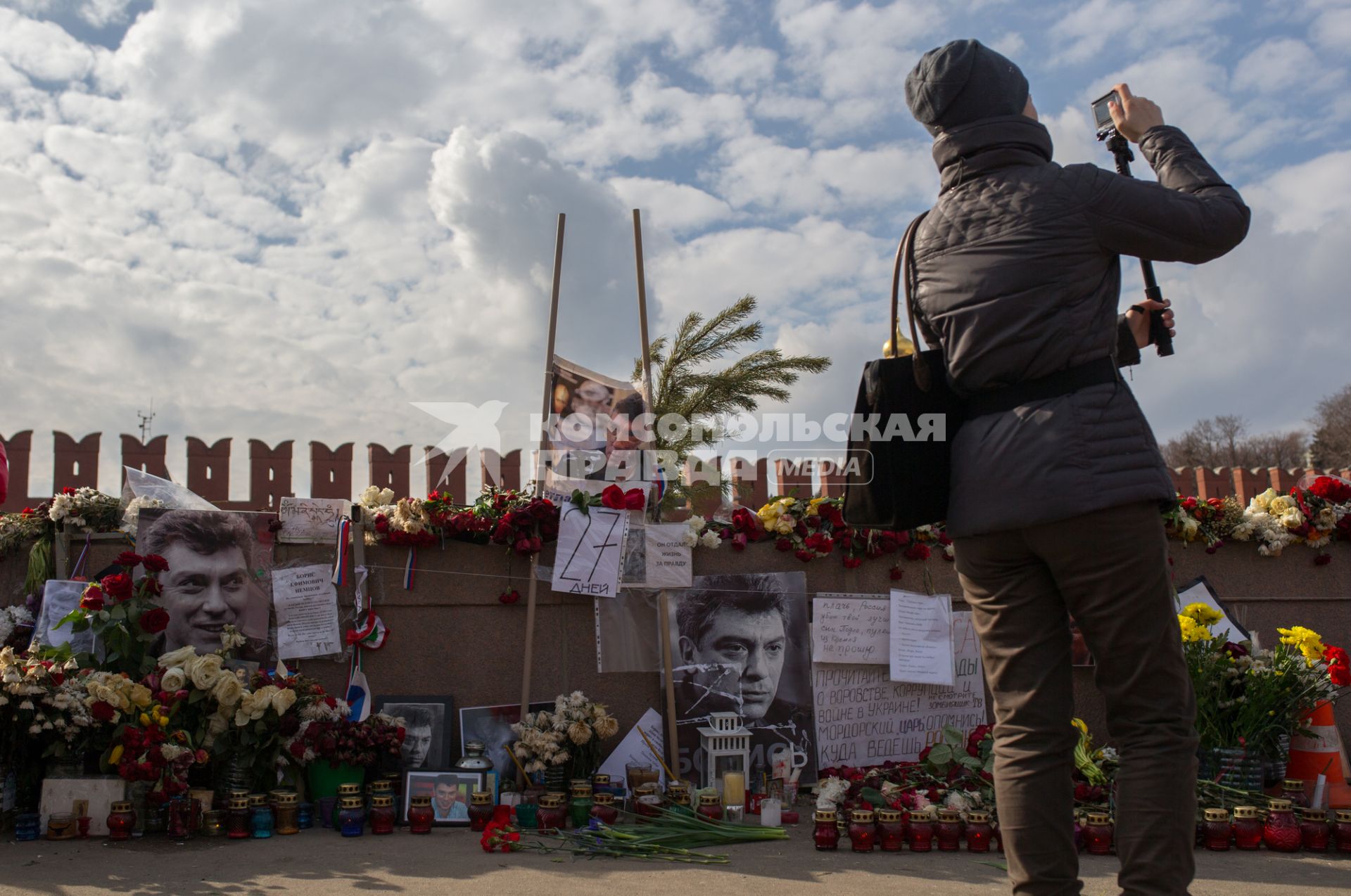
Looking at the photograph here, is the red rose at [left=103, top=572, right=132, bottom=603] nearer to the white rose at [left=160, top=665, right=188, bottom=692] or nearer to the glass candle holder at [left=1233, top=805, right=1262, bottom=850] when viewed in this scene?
the white rose at [left=160, top=665, right=188, bottom=692]

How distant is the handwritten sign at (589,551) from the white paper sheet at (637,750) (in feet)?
2.22

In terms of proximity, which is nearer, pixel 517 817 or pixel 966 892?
pixel 966 892

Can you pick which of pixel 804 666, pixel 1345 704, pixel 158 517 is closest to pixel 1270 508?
pixel 1345 704

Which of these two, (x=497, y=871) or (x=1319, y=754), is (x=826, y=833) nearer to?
(x=497, y=871)

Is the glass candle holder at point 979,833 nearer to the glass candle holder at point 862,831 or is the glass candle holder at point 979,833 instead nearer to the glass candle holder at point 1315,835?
the glass candle holder at point 862,831

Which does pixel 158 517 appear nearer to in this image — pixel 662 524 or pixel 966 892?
pixel 662 524

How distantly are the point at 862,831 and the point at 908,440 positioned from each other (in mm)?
2228

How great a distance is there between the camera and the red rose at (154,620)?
4.43 meters

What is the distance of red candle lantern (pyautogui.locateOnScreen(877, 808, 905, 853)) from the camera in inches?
156

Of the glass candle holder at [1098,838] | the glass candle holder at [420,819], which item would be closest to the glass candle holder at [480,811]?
the glass candle holder at [420,819]

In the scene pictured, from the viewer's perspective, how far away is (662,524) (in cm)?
539

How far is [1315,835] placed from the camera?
3.89 metres

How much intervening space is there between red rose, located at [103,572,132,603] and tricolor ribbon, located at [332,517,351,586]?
916mm

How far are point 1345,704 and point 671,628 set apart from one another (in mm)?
3896
